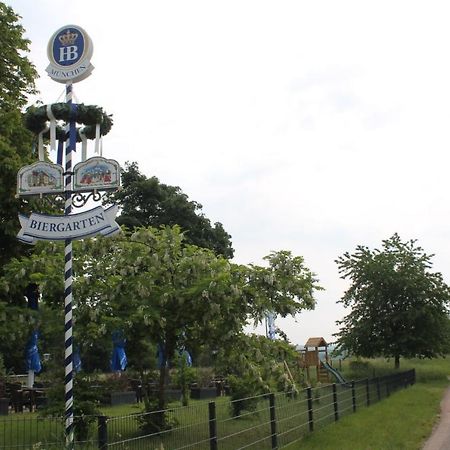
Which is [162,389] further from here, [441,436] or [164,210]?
[164,210]

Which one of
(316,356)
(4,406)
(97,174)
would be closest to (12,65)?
(4,406)

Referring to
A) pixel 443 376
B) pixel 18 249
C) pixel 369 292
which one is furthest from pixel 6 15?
pixel 443 376

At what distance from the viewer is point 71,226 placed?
9258mm

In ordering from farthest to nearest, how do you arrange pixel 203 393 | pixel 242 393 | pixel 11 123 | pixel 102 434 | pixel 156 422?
1. pixel 203 393
2. pixel 11 123
3. pixel 242 393
4. pixel 156 422
5. pixel 102 434

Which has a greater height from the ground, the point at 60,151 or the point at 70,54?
the point at 70,54

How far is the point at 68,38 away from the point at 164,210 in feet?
A: 89.3

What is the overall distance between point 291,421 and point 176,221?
2492 cm

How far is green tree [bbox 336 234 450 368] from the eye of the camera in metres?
33.8

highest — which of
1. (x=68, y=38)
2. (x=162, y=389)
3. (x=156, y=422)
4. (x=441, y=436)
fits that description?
(x=68, y=38)

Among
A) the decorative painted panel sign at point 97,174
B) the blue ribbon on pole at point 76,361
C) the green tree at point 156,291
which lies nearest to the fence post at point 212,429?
the green tree at point 156,291

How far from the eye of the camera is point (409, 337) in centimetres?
3331

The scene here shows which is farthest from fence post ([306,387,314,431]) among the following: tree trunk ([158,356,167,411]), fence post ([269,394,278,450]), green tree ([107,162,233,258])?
green tree ([107,162,233,258])

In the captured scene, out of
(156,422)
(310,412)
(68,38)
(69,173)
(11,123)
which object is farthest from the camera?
(11,123)

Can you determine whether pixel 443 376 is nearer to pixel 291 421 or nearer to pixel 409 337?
pixel 409 337
